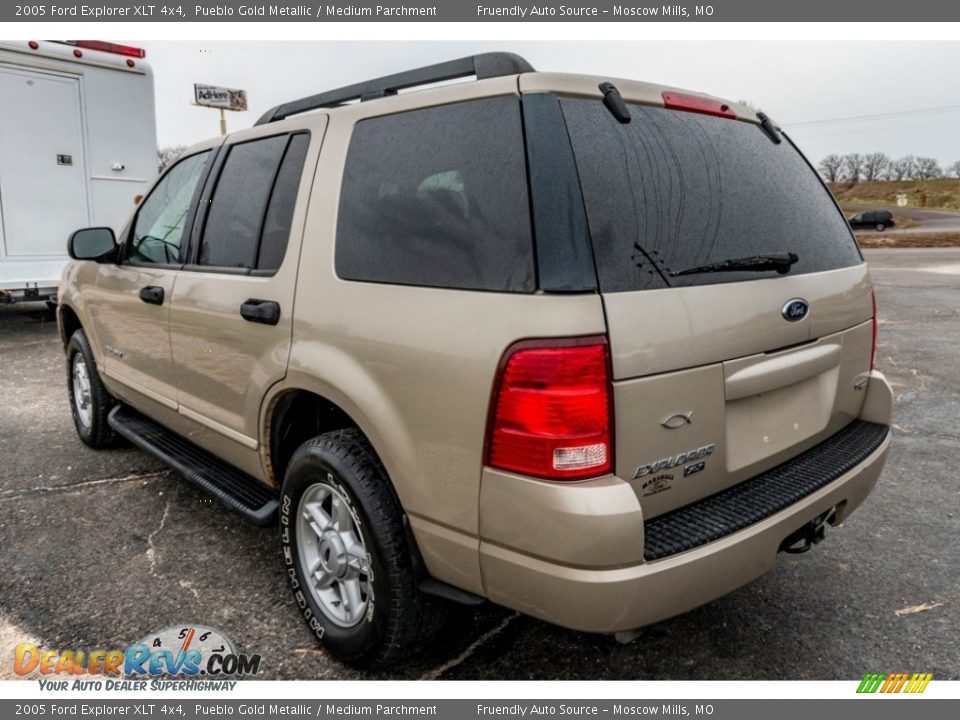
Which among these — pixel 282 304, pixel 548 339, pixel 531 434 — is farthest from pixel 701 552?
pixel 282 304

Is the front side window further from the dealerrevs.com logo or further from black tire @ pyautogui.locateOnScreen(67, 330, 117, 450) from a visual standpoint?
the dealerrevs.com logo

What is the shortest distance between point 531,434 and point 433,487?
1.26 feet

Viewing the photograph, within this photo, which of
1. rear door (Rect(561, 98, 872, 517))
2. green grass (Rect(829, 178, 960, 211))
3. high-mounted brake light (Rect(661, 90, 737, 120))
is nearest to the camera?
rear door (Rect(561, 98, 872, 517))

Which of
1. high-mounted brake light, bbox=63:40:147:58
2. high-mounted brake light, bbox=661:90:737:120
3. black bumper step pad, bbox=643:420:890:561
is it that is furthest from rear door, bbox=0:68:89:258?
black bumper step pad, bbox=643:420:890:561

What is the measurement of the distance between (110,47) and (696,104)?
860 centimetres

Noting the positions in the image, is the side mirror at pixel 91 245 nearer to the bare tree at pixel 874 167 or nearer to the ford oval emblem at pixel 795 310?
the ford oval emblem at pixel 795 310

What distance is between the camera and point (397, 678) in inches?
96.0

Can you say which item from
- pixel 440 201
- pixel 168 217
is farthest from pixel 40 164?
pixel 440 201

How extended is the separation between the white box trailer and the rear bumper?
27.9 feet

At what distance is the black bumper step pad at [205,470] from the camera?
9.61 feet

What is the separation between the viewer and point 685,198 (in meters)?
2.21

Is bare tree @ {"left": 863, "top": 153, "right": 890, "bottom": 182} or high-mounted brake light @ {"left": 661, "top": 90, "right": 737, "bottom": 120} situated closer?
high-mounted brake light @ {"left": 661, "top": 90, "right": 737, "bottom": 120}

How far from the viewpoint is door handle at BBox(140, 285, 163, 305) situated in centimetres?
347

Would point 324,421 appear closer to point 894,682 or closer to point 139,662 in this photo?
point 139,662
